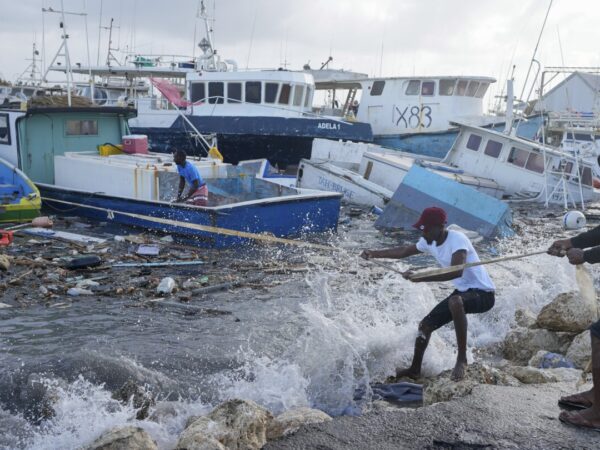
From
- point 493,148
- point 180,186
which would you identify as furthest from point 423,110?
point 180,186

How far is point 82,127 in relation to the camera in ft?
48.3

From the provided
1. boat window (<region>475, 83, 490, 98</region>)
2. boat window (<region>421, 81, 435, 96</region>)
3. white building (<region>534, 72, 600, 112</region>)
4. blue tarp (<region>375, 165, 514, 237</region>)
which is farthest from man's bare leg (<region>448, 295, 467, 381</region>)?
white building (<region>534, 72, 600, 112</region>)

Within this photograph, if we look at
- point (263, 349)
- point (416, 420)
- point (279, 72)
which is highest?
point (279, 72)

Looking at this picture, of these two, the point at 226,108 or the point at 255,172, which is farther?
the point at 226,108

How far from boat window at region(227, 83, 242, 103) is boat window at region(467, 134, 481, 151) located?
7.95m

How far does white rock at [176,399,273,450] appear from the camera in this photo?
Result: 13.1ft

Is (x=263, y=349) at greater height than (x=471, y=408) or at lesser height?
lesser

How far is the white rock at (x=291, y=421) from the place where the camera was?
14.1 feet

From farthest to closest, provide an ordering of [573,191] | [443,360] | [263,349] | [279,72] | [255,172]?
[279,72] < [573,191] < [255,172] < [263,349] < [443,360]

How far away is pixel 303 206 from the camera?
12242 millimetres

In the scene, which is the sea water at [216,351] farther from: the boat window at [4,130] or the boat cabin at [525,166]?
the boat cabin at [525,166]

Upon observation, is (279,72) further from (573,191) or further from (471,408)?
(471,408)

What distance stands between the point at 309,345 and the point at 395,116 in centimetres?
1928

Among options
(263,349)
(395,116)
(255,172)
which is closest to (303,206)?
(255,172)
